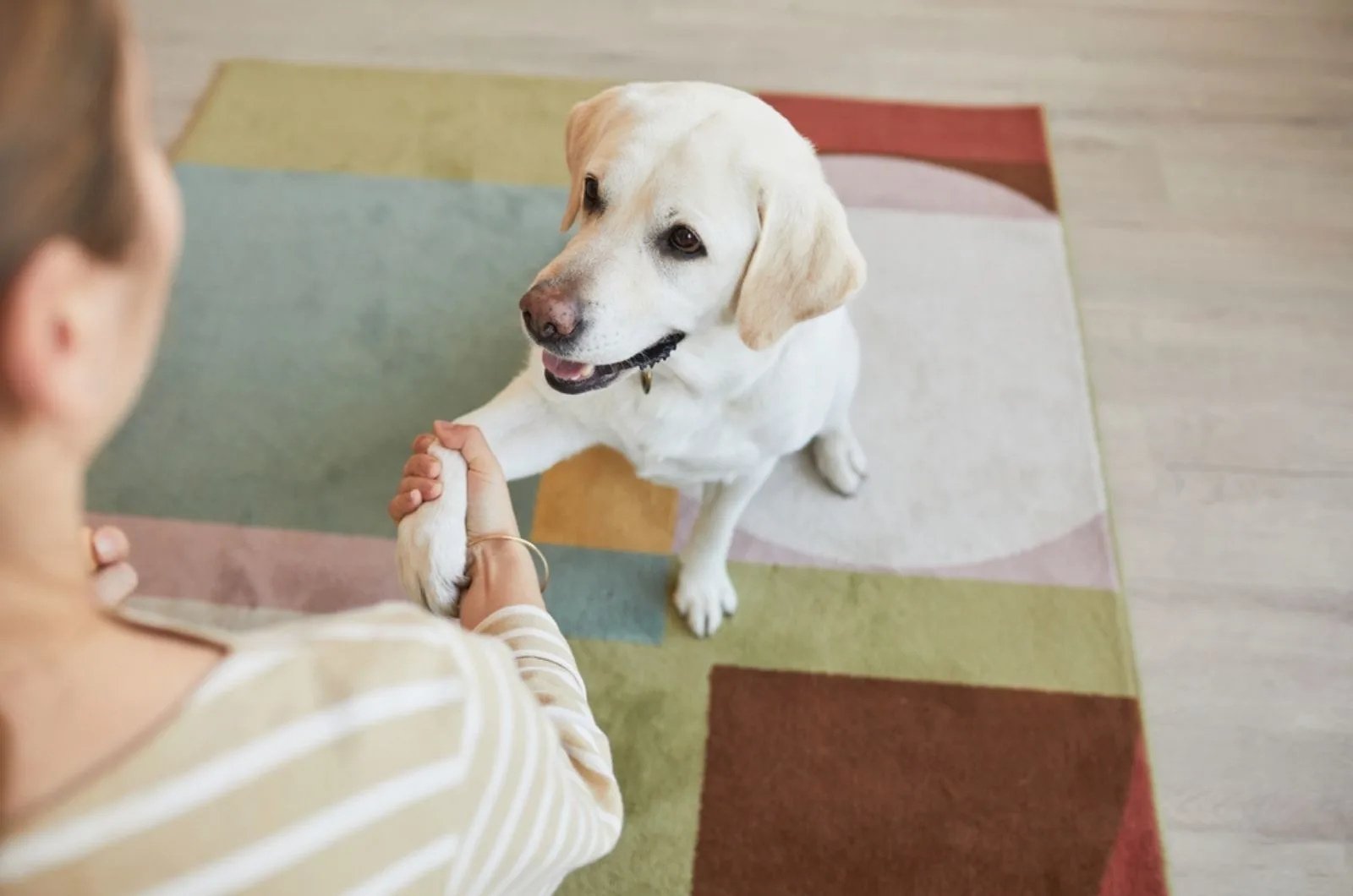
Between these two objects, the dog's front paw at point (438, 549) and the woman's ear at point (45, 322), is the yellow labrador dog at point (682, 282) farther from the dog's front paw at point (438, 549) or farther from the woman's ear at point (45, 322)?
the woman's ear at point (45, 322)

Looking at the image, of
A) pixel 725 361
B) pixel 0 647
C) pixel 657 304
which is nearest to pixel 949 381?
pixel 725 361

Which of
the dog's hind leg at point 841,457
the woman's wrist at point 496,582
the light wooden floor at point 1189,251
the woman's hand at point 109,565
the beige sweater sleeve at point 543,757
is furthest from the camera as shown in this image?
the dog's hind leg at point 841,457

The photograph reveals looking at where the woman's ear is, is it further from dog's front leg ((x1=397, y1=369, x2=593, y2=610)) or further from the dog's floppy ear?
the dog's floppy ear

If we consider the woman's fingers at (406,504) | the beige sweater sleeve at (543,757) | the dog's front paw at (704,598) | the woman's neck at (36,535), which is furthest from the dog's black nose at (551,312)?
the woman's neck at (36,535)

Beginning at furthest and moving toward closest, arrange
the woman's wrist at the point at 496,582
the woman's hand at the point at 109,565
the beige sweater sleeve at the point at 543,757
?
1. the woman's wrist at the point at 496,582
2. the woman's hand at the point at 109,565
3. the beige sweater sleeve at the point at 543,757

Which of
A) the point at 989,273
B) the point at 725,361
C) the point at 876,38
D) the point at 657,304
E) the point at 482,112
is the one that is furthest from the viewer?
the point at 876,38

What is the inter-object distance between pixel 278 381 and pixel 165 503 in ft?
1.09

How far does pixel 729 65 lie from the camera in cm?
265

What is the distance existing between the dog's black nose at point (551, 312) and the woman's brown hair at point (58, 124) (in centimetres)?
74

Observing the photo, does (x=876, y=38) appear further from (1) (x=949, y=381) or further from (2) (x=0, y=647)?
(2) (x=0, y=647)

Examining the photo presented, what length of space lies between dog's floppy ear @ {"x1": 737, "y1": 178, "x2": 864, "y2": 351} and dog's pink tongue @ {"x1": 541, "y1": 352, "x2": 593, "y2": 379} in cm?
22

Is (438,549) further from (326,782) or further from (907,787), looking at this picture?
(907,787)

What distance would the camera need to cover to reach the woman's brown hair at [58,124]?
439 mm

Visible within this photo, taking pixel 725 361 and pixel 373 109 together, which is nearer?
pixel 725 361
